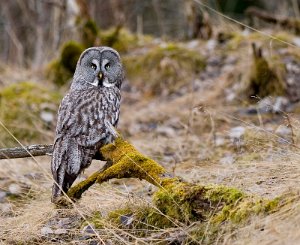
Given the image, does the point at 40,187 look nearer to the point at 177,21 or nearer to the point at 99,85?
the point at 99,85

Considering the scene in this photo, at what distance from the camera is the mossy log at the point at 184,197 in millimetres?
3492

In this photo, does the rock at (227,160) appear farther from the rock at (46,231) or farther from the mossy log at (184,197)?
the rock at (46,231)

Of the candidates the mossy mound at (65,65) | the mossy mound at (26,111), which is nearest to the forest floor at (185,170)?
the mossy mound at (26,111)

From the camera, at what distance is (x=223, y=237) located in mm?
3395

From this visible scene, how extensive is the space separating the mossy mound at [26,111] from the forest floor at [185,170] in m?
0.54

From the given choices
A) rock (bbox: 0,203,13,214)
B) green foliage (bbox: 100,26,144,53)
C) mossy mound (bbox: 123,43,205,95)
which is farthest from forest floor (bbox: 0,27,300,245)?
green foliage (bbox: 100,26,144,53)

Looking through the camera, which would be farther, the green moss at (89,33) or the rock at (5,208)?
the green moss at (89,33)

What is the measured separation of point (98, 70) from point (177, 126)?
9.24 ft

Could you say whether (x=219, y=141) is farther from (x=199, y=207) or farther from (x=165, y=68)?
(x=199, y=207)

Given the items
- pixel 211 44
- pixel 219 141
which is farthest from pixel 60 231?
pixel 211 44

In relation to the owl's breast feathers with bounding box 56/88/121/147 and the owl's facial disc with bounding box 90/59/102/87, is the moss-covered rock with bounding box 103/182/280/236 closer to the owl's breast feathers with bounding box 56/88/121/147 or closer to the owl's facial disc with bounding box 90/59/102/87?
the owl's breast feathers with bounding box 56/88/121/147

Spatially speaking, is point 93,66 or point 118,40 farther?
point 118,40

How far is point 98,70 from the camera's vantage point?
16.7 feet

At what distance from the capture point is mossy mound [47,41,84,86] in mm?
9773
